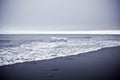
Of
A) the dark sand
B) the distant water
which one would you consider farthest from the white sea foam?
the dark sand

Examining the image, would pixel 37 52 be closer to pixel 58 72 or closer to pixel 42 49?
pixel 42 49

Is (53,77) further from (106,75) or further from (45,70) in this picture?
(106,75)

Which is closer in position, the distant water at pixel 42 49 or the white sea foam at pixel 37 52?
the white sea foam at pixel 37 52

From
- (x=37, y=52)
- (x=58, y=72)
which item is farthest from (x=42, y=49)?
(x=58, y=72)

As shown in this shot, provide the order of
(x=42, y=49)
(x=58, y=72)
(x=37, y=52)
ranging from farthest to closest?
(x=42, y=49), (x=37, y=52), (x=58, y=72)

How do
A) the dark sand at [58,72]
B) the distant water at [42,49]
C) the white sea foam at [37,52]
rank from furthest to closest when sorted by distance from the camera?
the distant water at [42,49]
the white sea foam at [37,52]
the dark sand at [58,72]

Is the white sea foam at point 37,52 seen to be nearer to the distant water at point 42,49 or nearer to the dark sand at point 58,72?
the distant water at point 42,49

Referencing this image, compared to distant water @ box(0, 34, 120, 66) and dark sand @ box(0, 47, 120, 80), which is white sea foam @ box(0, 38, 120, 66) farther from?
dark sand @ box(0, 47, 120, 80)

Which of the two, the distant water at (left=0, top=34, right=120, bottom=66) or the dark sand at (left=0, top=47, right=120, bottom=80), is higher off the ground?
the distant water at (left=0, top=34, right=120, bottom=66)

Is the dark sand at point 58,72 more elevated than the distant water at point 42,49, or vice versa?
the distant water at point 42,49

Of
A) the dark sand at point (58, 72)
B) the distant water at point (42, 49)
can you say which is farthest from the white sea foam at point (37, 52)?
the dark sand at point (58, 72)

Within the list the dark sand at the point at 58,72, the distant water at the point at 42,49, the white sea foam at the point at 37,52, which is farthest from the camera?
the distant water at the point at 42,49

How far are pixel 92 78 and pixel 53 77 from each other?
165 centimetres

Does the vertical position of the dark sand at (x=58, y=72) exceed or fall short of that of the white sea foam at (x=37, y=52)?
it falls short
